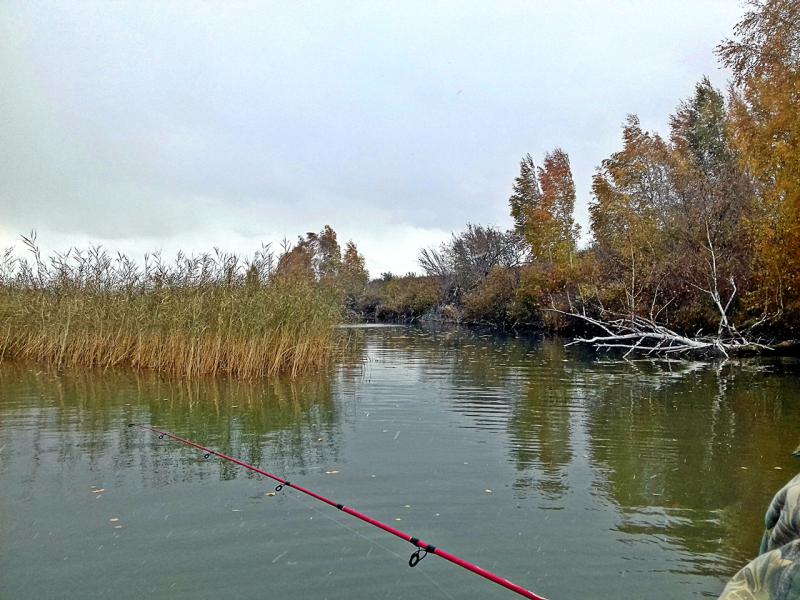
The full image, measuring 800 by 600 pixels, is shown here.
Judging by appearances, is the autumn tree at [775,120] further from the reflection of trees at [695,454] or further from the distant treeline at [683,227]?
the reflection of trees at [695,454]

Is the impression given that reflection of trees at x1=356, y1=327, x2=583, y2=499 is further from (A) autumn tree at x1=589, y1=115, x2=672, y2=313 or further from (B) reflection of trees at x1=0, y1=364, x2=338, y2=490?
(A) autumn tree at x1=589, y1=115, x2=672, y2=313

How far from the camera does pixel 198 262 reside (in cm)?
1620

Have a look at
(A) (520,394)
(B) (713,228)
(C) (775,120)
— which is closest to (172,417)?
(A) (520,394)

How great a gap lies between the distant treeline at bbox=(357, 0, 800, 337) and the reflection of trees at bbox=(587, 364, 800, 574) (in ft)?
17.6

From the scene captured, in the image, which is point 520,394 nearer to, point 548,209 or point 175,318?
point 175,318

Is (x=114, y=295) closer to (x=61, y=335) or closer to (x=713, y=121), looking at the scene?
(x=61, y=335)

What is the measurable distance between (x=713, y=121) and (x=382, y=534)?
1478 inches

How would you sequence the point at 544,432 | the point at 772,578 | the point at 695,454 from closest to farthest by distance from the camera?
the point at 772,578 → the point at 695,454 → the point at 544,432

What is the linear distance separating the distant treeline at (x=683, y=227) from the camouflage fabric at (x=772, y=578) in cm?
1427

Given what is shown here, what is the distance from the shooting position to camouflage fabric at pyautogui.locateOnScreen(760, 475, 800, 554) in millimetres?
2012

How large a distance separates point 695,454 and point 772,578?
6.18 metres

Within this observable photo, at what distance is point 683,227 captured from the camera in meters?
23.7

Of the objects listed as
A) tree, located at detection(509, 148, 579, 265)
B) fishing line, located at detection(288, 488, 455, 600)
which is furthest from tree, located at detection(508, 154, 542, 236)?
fishing line, located at detection(288, 488, 455, 600)

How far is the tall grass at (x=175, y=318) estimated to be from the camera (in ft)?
47.1
